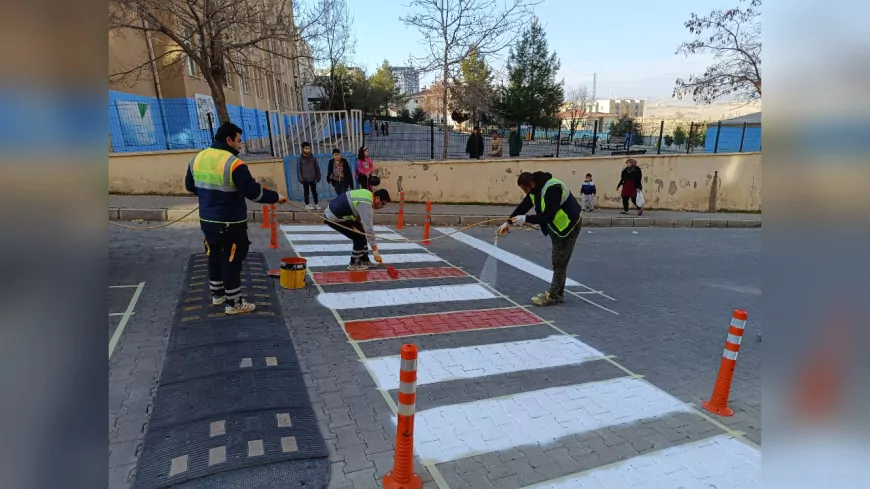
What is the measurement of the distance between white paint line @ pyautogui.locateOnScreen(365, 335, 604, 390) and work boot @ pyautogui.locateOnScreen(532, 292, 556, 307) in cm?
118

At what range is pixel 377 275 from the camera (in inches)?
327

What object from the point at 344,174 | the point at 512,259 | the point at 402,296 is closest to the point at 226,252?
the point at 402,296

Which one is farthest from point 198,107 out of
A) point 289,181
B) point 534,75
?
point 534,75

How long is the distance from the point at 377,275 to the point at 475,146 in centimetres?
973

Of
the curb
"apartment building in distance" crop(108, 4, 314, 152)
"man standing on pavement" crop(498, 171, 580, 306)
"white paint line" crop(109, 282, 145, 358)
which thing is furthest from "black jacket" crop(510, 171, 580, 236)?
"apartment building in distance" crop(108, 4, 314, 152)

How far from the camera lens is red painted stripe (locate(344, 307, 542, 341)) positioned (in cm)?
604

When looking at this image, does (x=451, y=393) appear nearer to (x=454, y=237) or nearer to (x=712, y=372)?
(x=712, y=372)

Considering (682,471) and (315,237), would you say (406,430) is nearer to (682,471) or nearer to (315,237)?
(682,471)

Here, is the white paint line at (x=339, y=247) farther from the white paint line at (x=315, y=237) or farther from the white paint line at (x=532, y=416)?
the white paint line at (x=532, y=416)

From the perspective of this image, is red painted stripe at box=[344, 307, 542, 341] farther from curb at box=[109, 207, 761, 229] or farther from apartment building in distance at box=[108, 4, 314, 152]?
apartment building in distance at box=[108, 4, 314, 152]

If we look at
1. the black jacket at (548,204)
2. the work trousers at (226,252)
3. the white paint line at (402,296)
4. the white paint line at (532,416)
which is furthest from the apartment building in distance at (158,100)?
the white paint line at (532,416)

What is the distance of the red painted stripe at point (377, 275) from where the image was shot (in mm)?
7934
